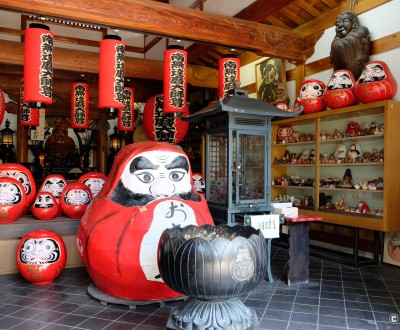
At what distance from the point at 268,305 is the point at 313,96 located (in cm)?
369

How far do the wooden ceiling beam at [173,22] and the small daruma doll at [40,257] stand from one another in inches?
112

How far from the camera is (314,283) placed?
464cm

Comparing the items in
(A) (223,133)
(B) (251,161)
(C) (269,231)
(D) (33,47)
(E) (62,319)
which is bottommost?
(E) (62,319)

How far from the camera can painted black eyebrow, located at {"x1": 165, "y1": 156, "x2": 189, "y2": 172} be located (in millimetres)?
4141

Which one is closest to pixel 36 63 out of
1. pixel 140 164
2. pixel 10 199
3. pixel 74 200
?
pixel 10 199

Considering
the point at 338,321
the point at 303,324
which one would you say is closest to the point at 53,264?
the point at 303,324

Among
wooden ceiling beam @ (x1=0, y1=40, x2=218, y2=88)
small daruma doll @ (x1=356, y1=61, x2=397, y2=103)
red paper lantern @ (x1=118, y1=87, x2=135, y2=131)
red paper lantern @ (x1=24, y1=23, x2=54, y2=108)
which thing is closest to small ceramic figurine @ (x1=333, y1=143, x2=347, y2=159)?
small daruma doll @ (x1=356, y1=61, x2=397, y2=103)

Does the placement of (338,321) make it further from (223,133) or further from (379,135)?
(379,135)

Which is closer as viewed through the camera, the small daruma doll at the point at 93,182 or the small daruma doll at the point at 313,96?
the small daruma doll at the point at 93,182

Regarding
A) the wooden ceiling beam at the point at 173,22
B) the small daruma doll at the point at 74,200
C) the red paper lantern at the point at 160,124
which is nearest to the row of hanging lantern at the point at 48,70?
the wooden ceiling beam at the point at 173,22

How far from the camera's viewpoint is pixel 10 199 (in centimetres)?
507

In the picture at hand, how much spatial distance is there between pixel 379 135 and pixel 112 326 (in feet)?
13.9

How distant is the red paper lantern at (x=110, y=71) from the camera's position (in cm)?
534

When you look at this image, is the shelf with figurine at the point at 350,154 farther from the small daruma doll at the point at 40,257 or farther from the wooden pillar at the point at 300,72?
the small daruma doll at the point at 40,257
